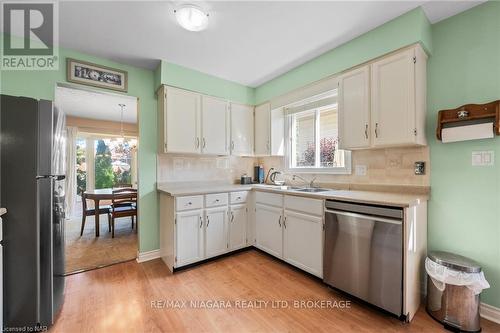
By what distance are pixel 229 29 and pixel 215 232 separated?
7.28 ft

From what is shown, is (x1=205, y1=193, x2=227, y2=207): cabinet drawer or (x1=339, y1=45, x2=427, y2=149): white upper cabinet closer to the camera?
(x1=339, y1=45, x2=427, y2=149): white upper cabinet

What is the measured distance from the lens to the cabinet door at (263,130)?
3324 millimetres

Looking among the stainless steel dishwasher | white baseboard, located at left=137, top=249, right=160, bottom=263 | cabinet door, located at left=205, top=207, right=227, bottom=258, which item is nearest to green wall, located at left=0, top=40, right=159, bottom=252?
white baseboard, located at left=137, top=249, right=160, bottom=263

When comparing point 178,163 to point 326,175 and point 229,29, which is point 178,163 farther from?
point 326,175

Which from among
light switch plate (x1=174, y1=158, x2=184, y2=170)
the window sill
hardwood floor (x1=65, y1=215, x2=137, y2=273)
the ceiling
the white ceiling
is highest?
the ceiling

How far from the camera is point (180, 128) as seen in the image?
2740 mm

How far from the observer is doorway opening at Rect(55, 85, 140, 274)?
2985 mm

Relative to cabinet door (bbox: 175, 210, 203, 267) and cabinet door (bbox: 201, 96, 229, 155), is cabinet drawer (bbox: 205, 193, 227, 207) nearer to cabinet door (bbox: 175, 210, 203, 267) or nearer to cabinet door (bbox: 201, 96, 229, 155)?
cabinet door (bbox: 175, 210, 203, 267)

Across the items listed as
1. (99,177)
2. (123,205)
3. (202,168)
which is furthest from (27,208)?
(99,177)

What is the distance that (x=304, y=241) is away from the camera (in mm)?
2295

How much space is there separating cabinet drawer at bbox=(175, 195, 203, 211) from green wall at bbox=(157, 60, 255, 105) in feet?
4.65

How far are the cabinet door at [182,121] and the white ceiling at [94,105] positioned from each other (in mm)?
1107

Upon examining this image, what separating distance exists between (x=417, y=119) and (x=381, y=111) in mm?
286

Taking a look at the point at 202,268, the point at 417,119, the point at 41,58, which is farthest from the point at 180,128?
the point at 417,119
